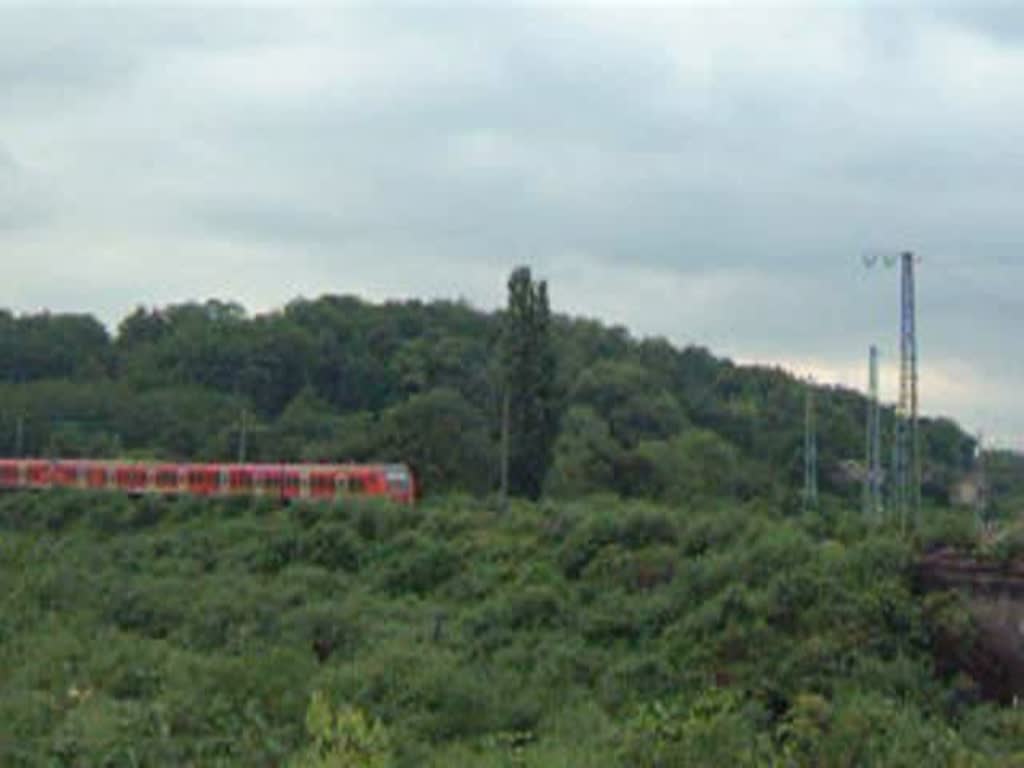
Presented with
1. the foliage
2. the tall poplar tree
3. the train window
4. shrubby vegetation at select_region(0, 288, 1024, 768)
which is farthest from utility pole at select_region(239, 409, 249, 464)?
the foliage

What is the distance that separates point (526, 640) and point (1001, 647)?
7.98 metres

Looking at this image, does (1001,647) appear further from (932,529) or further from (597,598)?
(597,598)

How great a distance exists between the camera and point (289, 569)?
37.4 metres

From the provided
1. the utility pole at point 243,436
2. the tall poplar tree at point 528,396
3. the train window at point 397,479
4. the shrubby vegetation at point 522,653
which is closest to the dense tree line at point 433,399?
the tall poplar tree at point 528,396

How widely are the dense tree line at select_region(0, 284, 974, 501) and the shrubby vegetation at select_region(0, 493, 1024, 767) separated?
19.2 meters

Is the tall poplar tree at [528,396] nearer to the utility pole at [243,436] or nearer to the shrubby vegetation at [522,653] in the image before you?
the shrubby vegetation at [522,653]

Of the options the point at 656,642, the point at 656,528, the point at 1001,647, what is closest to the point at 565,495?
the point at 656,528

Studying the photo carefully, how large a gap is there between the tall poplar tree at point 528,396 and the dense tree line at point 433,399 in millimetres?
70

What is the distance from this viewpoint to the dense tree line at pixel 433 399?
57125mm

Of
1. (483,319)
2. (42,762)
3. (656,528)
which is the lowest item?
(42,762)

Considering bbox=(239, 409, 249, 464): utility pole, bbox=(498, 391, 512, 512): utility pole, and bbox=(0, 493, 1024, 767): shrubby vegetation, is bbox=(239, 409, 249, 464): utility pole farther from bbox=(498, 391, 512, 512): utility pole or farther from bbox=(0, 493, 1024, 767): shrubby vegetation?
bbox=(0, 493, 1024, 767): shrubby vegetation

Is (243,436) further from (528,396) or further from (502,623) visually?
(502,623)

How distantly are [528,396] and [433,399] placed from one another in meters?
6.77

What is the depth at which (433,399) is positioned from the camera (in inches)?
2405
